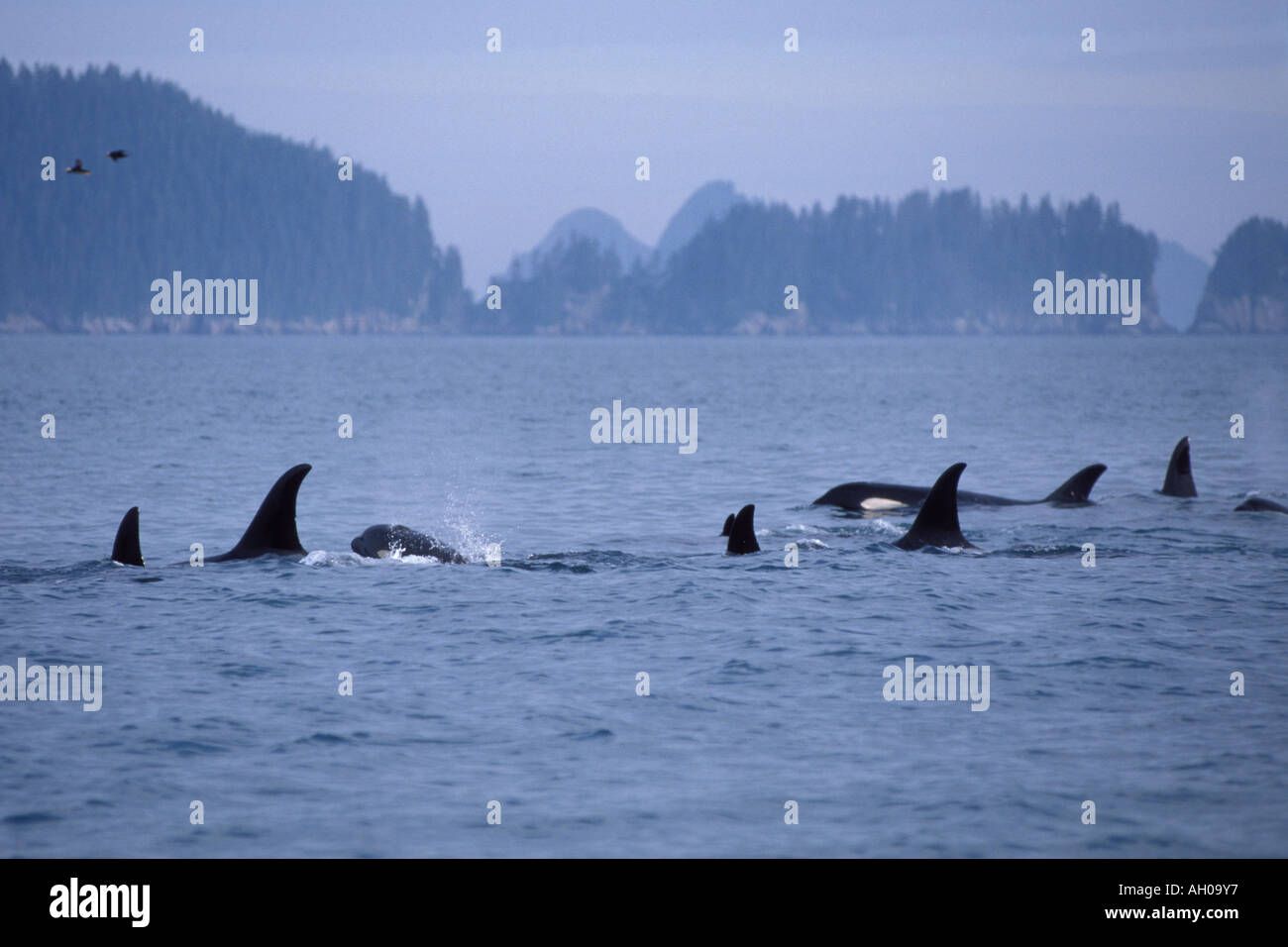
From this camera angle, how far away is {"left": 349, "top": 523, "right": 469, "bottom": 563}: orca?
20.9 metres

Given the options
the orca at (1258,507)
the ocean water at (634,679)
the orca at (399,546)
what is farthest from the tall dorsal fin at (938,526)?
the orca at (1258,507)

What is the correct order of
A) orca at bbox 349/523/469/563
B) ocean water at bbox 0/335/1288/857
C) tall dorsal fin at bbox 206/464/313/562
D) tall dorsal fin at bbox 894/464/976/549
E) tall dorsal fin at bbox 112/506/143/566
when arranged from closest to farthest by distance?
ocean water at bbox 0/335/1288/857
tall dorsal fin at bbox 112/506/143/566
tall dorsal fin at bbox 206/464/313/562
orca at bbox 349/523/469/563
tall dorsal fin at bbox 894/464/976/549

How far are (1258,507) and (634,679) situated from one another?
57.2 feet

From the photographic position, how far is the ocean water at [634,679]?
10195 mm

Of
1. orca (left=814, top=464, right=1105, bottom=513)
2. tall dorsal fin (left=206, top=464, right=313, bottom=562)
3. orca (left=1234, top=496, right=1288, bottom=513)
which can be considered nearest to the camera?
tall dorsal fin (left=206, top=464, right=313, bottom=562)

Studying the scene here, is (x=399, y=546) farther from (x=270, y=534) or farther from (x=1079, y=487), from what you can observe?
(x=1079, y=487)

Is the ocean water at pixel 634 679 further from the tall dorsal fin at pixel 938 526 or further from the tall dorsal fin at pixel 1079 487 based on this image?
the tall dorsal fin at pixel 1079 487

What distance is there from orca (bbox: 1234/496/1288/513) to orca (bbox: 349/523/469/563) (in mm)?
15291

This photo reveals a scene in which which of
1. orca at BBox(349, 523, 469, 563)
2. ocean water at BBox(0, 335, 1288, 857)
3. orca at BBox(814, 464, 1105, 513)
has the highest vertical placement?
orca at BBox(814, 464, 1105, 513)

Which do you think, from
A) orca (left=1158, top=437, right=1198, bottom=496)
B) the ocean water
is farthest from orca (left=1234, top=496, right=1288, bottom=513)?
orca (left=1158, top=437, right=1198, bottom=496)

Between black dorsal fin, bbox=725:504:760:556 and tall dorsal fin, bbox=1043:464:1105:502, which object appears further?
tall dorsal fin, bbox=1043:464:1105:502

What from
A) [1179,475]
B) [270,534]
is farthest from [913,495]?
[270,534]

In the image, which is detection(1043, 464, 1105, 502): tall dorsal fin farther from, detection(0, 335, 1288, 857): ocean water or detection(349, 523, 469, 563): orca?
detection(349, 523, 469, 563): orca

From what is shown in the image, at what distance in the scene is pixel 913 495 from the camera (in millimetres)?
27734
